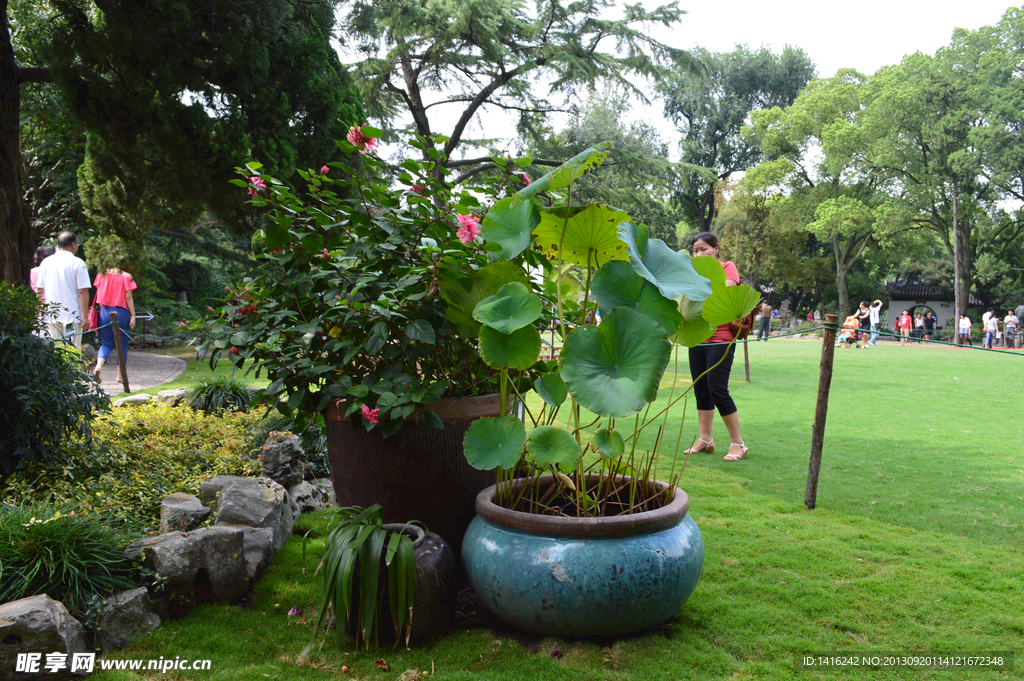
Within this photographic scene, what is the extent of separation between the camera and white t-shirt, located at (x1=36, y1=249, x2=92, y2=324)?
6354 mm

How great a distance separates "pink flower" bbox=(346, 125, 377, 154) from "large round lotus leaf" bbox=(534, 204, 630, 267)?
838 millimetres

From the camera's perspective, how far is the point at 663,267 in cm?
241

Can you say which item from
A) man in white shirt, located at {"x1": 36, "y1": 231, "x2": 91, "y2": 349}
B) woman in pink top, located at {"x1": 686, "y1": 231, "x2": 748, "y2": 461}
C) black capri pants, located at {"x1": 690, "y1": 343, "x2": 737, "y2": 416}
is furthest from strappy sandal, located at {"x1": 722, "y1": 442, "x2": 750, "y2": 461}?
man in white shirt, located at {"x1": 36, "y1": 231, "x2": 91, "y2": 349}

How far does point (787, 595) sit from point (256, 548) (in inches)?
91.8

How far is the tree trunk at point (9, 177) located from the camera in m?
5.92

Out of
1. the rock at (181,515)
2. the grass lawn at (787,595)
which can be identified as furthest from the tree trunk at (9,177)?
the grass lawn at (787,595)

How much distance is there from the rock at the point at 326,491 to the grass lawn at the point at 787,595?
0.40m

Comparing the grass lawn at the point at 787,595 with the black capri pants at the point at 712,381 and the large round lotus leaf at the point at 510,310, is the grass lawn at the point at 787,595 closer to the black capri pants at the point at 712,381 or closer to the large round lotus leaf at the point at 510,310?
the black capri pants at the point at 712,381

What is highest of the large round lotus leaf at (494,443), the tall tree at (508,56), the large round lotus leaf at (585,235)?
the tall tree at (508,56)

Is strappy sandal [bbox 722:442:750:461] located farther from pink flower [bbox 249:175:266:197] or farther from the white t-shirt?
the white t-shirt

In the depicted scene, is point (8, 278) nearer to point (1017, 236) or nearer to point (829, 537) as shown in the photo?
point (829, 537)

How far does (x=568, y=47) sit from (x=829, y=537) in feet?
46.4

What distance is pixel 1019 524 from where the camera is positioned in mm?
3740

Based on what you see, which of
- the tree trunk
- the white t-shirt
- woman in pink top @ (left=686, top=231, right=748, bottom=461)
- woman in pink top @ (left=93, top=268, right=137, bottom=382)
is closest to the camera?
woman in pink top @ (left=686, top=231, right=748, bottom=461)
